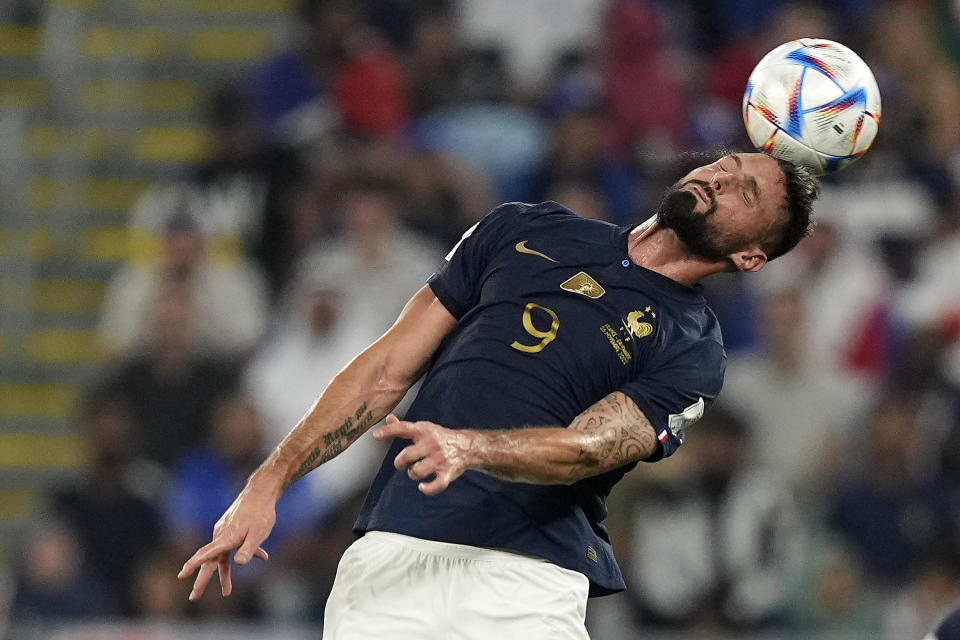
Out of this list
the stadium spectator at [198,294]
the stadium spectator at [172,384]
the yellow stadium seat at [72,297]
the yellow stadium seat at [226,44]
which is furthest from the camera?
the yellow stadium seat at [226,44]

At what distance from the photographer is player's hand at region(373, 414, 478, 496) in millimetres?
3479

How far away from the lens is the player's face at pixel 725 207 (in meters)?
4.31

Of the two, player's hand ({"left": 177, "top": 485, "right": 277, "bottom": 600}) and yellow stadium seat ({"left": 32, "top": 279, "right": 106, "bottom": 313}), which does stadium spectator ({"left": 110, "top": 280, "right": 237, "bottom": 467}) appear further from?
player's hand ({"left": 177, "top": 485, "right": 277, "bottom": 600})

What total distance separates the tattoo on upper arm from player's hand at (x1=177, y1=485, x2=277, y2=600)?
2.63ft

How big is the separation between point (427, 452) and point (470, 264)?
109 centimetres

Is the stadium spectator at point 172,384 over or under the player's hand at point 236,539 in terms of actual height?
under

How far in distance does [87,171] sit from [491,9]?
289cm

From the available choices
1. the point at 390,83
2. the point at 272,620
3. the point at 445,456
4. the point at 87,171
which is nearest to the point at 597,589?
the point at 445,456

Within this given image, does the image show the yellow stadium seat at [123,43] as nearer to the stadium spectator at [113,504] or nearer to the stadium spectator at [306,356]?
the stadium spectator at [306,356]

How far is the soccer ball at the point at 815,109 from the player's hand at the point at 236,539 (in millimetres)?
1779

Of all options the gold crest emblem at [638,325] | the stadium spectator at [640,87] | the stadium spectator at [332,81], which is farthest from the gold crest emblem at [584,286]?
the stadium spectator at [332,81]

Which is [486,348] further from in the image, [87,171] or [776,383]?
[87,171]

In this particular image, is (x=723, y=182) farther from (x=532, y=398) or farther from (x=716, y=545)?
(x=716, y=545)

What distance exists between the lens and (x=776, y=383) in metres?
7.80
